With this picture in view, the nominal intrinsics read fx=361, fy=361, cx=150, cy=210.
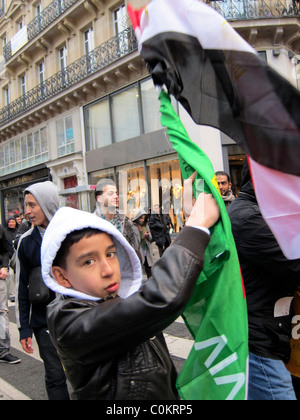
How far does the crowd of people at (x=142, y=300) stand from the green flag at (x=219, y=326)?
8 cm

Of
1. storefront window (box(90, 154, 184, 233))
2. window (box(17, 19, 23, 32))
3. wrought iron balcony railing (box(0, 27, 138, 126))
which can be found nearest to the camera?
storefront window (box(90, 154, 184, 233))

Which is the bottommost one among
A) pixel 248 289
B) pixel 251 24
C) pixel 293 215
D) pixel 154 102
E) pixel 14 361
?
pixel 14 361

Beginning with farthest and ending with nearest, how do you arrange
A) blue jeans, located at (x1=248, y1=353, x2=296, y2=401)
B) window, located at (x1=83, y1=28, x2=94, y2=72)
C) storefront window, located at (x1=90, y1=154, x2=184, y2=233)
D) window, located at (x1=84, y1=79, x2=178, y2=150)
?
window, located at (x1=83, y1=28, x2=94, y2=72)
window, located at (x1=84, y1=79, x2=178, y2=150)
storefront window, located at (x1=90, y1=154, x2=184, y2=233)
blue jeans, located at (x1=248, y1=353, x2=296, y2=401)

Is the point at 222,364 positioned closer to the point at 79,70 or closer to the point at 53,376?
the point at 53,376

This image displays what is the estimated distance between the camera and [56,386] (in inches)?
108

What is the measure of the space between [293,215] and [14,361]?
4.14m

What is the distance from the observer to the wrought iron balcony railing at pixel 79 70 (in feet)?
48.9

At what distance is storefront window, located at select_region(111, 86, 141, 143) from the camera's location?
14930mm

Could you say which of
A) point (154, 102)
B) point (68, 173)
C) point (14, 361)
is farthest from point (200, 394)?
point (68, 173)

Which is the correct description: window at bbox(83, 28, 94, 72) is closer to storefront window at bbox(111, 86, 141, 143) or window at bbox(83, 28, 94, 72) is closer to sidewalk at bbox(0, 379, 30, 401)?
storefront window at bbox(111, 86, 141, 143)

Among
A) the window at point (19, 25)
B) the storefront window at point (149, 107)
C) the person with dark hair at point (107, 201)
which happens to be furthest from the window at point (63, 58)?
the person with dark hair at point (107, 201)

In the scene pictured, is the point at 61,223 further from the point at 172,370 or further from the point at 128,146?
the point at 128,146

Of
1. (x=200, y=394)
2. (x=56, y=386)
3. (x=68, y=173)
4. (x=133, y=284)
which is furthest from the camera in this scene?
(x=68, y=173)

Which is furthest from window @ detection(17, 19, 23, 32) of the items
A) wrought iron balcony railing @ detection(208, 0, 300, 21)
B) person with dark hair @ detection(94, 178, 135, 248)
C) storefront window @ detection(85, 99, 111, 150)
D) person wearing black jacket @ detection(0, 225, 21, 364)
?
person with dark hair @ detection(94, 178, 135, 248)
